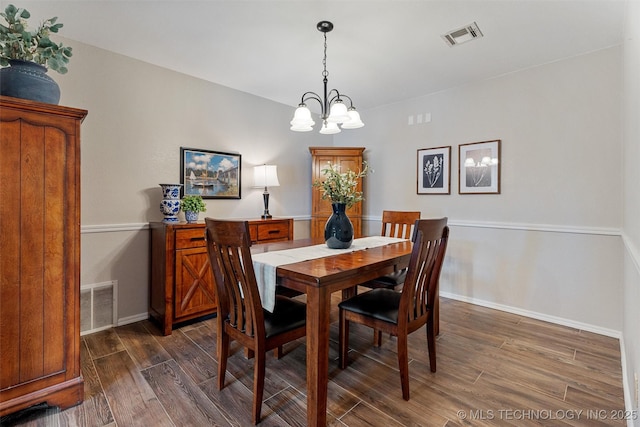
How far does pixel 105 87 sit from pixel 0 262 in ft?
6.03

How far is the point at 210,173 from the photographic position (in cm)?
336

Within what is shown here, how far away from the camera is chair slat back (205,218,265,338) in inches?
58.2

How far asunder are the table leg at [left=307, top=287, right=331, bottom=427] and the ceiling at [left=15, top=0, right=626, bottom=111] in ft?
6.51

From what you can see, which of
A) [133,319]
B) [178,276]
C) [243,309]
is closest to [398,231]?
[243,309]

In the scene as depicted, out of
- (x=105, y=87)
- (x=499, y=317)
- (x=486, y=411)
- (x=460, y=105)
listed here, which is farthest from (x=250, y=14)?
(x=499, y=317)

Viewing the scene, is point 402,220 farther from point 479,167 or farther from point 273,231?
point 273,231

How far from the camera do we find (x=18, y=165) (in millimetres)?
1494

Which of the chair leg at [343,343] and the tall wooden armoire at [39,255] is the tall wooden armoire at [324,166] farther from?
the tall wooden armoire at [39,255]

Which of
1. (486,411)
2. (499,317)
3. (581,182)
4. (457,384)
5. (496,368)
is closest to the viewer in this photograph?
(486,411)

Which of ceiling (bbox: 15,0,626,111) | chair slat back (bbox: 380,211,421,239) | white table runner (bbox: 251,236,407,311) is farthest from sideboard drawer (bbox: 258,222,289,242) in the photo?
ceiling (bbox: 15,0,626,111)

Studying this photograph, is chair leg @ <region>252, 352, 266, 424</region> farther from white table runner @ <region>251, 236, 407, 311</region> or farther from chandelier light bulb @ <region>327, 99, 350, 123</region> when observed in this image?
chandelier light bulb @ <region>327, 99, 350, 123</region>

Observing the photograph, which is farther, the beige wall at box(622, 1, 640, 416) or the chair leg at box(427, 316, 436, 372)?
the chair leg at box(427, 316, 436, 372)

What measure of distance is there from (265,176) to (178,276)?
1.50 m

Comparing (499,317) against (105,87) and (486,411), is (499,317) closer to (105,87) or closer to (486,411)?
(486,411)
